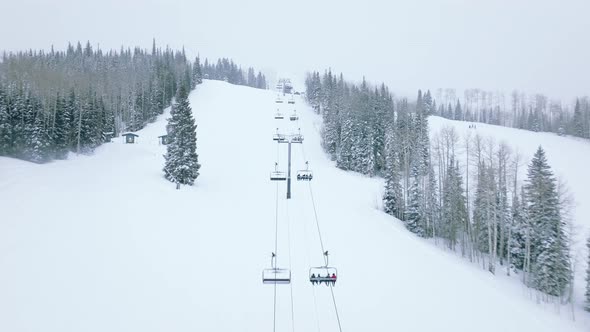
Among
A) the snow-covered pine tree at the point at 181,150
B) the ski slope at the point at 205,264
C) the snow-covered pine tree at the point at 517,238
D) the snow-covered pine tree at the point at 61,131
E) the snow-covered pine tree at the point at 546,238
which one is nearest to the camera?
the ski slope at the point at 205,264

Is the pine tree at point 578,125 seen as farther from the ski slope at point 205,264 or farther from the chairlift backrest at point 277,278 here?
the chairlift backrest at point 277,278

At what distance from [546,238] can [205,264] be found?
2626 centimetres

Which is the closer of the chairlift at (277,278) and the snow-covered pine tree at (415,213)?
the chairlift at (277,278)

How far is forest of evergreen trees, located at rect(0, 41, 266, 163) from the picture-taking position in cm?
4041

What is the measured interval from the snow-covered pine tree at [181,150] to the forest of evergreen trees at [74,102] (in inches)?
324

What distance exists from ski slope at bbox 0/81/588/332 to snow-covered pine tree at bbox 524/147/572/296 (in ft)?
10.2

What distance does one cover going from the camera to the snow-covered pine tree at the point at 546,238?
28141mm

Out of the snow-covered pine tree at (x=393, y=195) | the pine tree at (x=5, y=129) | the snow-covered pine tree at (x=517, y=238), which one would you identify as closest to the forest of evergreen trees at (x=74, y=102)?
the pine tree at (x=5, y=129)

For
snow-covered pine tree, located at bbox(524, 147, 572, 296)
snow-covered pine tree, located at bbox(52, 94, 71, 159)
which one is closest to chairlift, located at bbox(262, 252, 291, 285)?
snow-covered pine tree, located at bbox(524, 147, 572, 296)

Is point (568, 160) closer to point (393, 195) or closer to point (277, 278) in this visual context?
point (393, 195)

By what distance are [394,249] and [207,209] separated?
16.0 metres

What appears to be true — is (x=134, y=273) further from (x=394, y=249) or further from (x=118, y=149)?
(x=118, y=149)

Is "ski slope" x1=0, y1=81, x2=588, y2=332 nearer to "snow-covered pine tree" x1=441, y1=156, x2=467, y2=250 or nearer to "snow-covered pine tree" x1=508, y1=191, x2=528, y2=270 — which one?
"snow-covered pine tree" x1=508, y1=191, x2=528, y2=270

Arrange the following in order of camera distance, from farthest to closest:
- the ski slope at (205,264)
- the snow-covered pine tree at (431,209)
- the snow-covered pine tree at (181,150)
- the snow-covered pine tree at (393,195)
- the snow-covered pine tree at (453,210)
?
the snow-covered pine tree at (393,195) < the snow-covered pine tree at (431,209) < the snow-covered pine tree at (181,150) < the snow-covered pine tree at (453,210) < the ski slope at (205,264)
